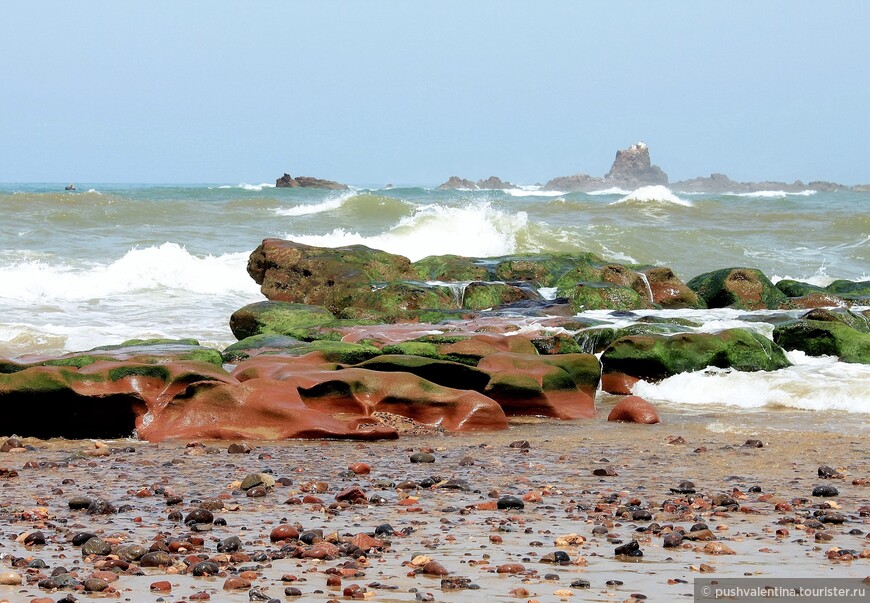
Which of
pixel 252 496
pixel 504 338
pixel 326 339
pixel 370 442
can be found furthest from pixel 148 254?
pixel 252 496

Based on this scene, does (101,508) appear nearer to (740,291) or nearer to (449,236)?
(740,291)

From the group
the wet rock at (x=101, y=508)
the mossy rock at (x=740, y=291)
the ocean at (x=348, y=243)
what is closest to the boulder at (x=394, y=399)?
the ocean at (x=348, y=243)

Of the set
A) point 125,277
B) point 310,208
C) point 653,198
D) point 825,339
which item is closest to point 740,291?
point 825,339

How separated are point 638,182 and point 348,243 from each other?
7626 cm

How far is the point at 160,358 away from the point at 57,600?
496 centimetres

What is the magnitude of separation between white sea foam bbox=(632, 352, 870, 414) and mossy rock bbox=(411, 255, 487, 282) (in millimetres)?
5695

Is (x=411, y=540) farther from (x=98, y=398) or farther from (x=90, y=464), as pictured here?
(x=98, y=398)

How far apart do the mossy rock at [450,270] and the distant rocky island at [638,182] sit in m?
79.2

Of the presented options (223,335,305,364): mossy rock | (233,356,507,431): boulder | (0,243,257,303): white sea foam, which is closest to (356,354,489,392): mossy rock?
(233,356,507,431): boulder

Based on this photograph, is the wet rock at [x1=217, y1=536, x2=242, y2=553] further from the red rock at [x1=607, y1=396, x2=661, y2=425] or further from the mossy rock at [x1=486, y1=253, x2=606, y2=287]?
the mossy rock at [x1=486, y1=253, x2=606, y2=287]

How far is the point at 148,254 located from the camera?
19969 mm

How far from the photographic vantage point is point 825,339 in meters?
11.1

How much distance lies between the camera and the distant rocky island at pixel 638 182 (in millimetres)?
96000

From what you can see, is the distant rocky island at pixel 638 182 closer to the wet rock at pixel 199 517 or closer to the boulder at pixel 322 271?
the boulder at pixel 322 271
